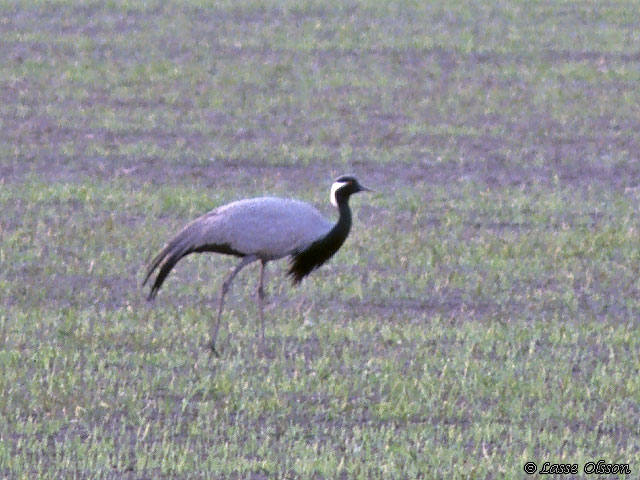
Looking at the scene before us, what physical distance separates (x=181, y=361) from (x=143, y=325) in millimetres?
845

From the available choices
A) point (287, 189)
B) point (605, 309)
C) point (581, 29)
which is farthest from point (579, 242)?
point (581, 29)

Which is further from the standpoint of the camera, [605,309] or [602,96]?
[602,96]

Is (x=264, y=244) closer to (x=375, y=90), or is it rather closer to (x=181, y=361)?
(x=181, y=361)

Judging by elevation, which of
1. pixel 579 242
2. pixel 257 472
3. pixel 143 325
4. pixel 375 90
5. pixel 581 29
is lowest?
pixel 257 472

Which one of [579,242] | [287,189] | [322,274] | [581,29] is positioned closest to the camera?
[322,274]

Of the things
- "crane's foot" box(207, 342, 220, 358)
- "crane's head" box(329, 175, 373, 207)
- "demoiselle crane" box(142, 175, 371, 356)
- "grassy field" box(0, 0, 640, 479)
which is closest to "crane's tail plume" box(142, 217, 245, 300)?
"demoiselle crane" box(142, 175, 371, 356)

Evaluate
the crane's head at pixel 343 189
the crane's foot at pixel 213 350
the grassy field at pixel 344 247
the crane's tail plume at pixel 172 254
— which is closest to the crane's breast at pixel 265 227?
the crane's tail plume at pixel 172 254

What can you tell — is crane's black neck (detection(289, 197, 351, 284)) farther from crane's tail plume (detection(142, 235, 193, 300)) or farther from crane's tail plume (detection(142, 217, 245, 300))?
crane's tail plume (detection(142, 235, 193, 300))

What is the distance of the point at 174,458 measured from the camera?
6.89 metres

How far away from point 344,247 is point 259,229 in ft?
8.63

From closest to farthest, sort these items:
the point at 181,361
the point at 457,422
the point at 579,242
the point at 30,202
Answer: the point at 457,422 → the point at 181,361 → the point at 579,242 → the point at 30,202

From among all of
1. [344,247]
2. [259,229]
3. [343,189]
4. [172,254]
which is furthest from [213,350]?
[344,247]

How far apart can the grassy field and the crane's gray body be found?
0.54 meters

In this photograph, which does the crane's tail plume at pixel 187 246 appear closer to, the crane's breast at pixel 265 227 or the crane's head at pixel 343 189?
the crane's breast at pixel 265 227
